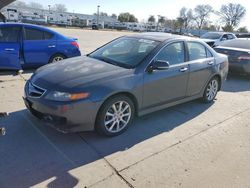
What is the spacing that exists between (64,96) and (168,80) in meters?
1.97

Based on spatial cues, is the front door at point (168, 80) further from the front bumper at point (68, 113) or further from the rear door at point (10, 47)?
the rear door at point (10, 47)

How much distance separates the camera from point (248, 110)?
5.78 meters

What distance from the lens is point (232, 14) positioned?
272 feet

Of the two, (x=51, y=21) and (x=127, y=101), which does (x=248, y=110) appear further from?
(x=51, y=21)

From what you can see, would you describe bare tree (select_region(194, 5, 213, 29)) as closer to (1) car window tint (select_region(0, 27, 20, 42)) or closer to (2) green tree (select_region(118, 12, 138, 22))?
(2) green tree (select_region(118, 12, 138, 22))

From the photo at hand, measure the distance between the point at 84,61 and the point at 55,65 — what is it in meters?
0.51

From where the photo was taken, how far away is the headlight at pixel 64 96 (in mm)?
3477

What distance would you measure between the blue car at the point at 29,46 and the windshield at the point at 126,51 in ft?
10.4

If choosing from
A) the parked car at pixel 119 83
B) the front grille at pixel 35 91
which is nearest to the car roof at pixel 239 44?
the parked car at pixel 119 83

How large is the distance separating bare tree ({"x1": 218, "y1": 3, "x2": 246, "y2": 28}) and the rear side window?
8425 cm

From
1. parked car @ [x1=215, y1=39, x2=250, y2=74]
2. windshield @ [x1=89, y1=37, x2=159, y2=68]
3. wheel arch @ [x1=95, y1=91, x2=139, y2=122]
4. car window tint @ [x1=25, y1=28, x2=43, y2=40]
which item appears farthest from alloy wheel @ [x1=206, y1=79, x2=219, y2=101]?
car window tint @ [x1=25, y1=28, x2=43, y2=40]

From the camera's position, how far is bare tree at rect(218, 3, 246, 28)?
269 ft

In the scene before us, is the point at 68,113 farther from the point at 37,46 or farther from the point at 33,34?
the point at 33,34

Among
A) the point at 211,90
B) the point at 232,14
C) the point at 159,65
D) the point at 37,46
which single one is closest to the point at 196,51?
the point at 211,90
